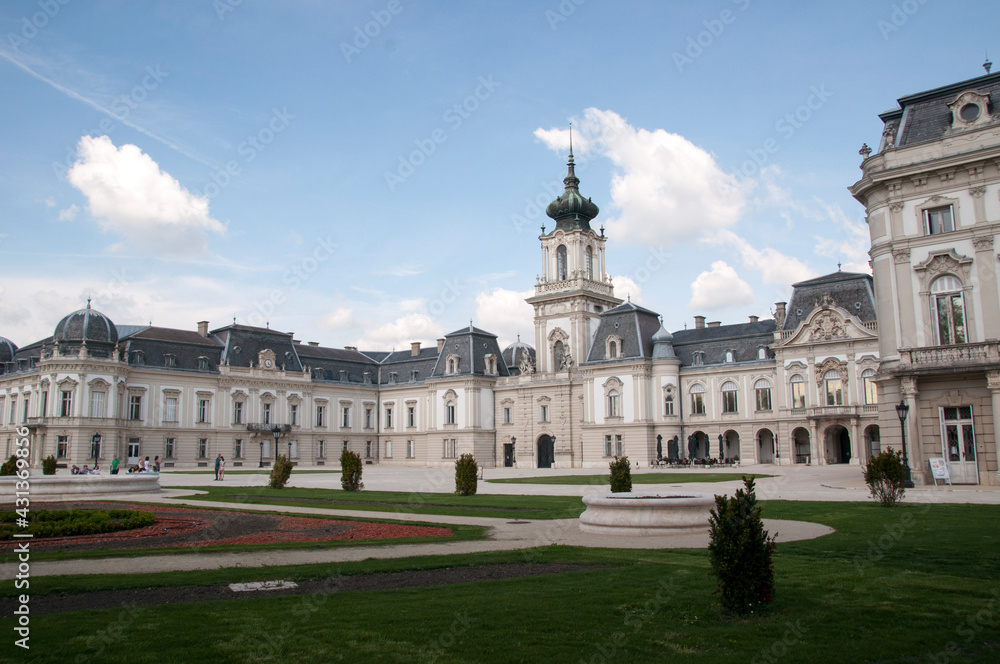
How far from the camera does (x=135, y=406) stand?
218 ft

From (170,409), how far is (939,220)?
60564 millimetres

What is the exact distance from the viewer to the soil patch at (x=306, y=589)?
32.0 ft

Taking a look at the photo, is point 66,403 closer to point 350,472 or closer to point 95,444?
point 95,444

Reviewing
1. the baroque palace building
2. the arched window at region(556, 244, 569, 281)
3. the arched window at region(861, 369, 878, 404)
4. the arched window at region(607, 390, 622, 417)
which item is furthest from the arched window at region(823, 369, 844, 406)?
the arched window at region(556, 244, 569, 281)

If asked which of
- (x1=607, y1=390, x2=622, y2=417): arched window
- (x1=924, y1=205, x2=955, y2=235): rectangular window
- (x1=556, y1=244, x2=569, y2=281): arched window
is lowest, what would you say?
(x1=607, y1=390, x2=622, y2=417): arched window

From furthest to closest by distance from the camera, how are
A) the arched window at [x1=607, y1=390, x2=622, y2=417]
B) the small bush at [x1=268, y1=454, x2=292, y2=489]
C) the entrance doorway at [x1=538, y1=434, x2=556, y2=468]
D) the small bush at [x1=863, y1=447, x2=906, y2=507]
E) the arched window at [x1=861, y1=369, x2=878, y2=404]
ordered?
the entrance doorway at [x1=538, y1=434, x2=556, y2=468]
the arched window at [x1=607, y1=390, x2=622, y2=417]
the arched window at [x1=861, y1=369, x2=878, y2=404]
the small bush at [x1=268, y1=454, x2=292, y2=489]
the small bush at [x1=863, y1=447, x2=906, y2=507]

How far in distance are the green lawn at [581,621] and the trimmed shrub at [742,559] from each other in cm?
22

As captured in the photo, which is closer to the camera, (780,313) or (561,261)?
(780,313)

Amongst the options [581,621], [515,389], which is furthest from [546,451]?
[581,621]

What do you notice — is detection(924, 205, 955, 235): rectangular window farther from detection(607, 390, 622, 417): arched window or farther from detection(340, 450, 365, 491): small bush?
detection(607, 390, 622, 417): arched window

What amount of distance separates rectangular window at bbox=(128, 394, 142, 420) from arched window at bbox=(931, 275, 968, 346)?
60.4 meters

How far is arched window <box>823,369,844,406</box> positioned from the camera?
180 ft

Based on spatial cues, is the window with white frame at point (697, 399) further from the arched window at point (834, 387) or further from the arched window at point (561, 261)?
the arched window at point (561, 261)

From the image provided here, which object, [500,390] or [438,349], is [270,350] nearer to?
[438,349]
